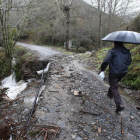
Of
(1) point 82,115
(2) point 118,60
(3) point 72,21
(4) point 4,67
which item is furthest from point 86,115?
(3) point 72,21

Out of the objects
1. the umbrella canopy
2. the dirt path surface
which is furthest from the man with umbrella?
the dirt path surface

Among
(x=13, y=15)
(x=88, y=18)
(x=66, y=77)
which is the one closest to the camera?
(x=66, y=77)

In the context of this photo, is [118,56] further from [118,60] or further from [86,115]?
[86,115]

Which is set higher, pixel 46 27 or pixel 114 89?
pixel 46 27

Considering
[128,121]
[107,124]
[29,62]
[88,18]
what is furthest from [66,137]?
[88,18]

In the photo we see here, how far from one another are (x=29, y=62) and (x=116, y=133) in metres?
8.75

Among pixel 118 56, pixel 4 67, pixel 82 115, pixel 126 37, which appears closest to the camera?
pixel 126 37

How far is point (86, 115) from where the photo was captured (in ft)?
9.93

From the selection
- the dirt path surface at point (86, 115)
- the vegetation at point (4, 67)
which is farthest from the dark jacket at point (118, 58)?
the vegetation at point (4, 67)

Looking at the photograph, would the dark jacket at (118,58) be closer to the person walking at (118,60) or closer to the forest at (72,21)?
Answer: the person walking at (118,60)

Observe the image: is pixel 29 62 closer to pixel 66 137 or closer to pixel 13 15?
pixel 13 15

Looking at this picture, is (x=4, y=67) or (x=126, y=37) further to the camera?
(x=4, y=67)

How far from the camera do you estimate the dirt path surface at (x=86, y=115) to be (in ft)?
8.03

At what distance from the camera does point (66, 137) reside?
2.33m
